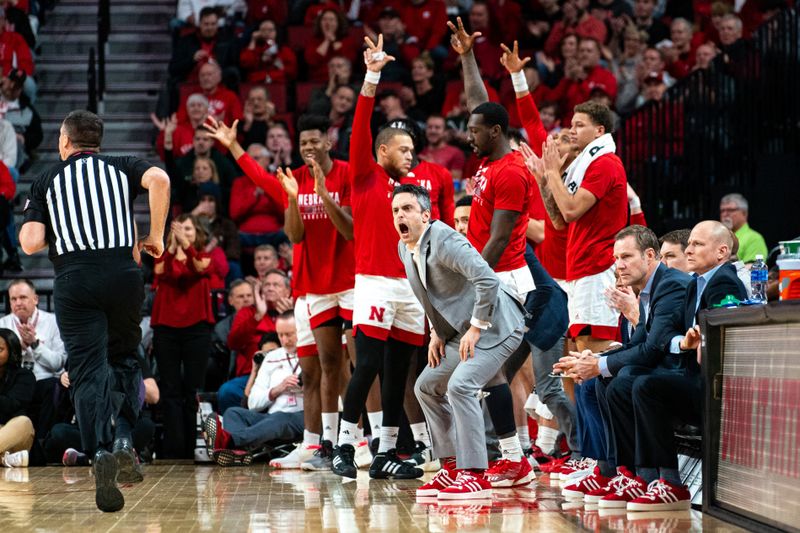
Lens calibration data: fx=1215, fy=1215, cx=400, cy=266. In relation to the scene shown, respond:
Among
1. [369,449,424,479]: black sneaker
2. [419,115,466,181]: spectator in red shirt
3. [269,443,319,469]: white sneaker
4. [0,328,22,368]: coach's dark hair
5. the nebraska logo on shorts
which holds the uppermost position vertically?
[419,115,466,181]: spectator in red shirt

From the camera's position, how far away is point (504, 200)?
659cm

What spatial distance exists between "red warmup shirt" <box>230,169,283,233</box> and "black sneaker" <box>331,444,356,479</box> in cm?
455

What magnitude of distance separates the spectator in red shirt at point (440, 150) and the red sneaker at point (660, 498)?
657 centimetres

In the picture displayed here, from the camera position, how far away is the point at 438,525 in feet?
16.6

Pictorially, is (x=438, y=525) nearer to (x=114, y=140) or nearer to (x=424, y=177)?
(x=424, y=177)

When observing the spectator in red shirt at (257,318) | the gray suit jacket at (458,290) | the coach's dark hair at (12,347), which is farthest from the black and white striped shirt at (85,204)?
the spectator in red shirt at (257,318)

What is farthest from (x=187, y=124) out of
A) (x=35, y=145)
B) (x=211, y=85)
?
(x=35, y=145)

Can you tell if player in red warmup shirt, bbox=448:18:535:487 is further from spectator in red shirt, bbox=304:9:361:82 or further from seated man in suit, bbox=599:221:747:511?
spectator in red shirt, bbox=304:9:361:82

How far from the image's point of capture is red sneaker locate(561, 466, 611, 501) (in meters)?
5.86

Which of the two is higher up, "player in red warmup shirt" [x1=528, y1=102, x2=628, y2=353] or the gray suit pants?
"player in red warmup shirt" [x1=528, y1=102, x2=628, y2=353]

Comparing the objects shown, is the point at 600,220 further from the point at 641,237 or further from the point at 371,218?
the point at 371,218

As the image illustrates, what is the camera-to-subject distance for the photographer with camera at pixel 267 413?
8.64m

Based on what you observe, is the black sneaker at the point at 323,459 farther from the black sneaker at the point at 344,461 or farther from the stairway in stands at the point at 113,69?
the stairway in stands at the point at 113,69

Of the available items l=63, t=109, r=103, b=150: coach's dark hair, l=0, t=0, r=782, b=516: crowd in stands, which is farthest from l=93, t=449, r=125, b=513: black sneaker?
l=0, t=0, r=782, b=516: crowd in stands
